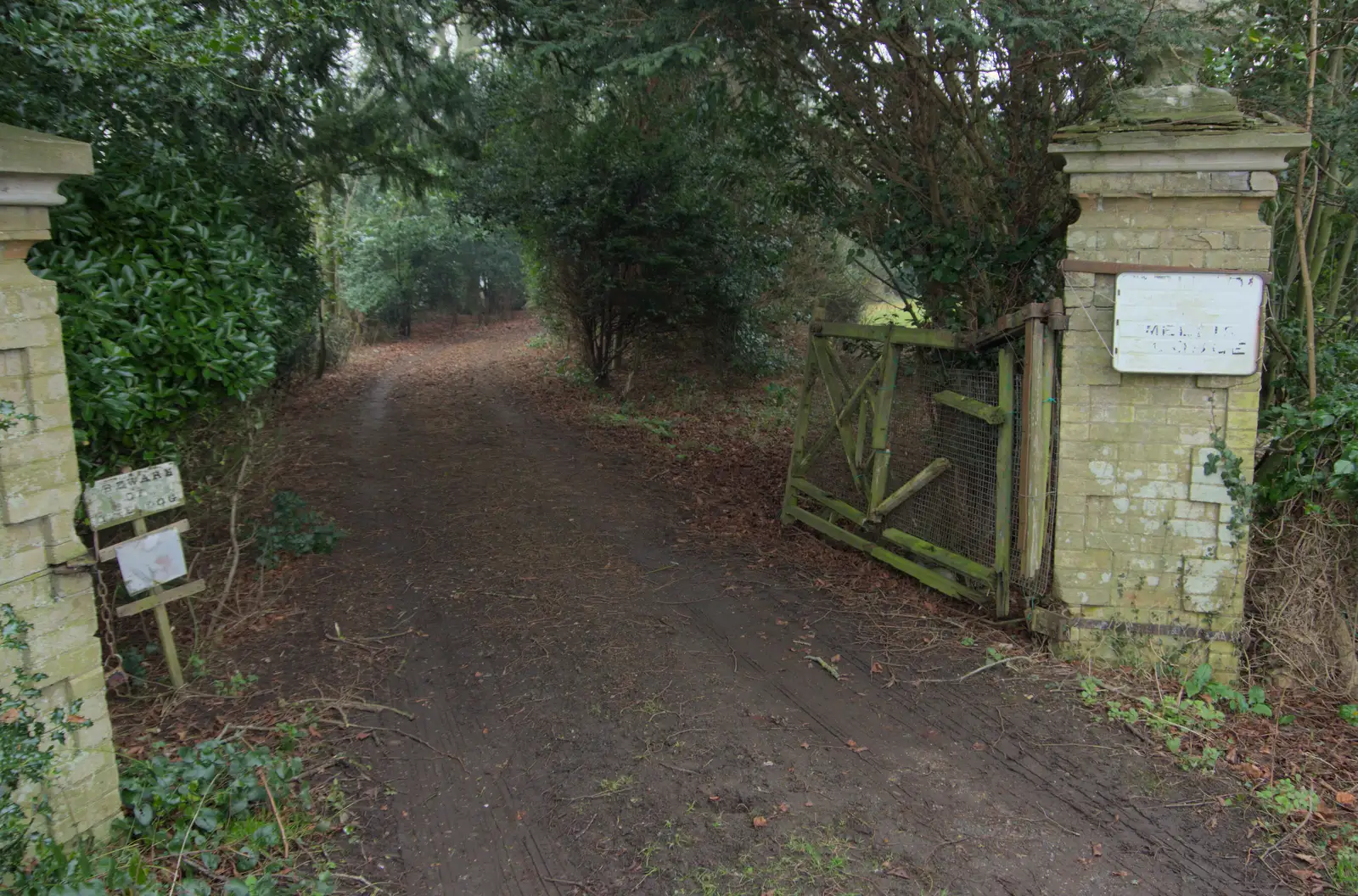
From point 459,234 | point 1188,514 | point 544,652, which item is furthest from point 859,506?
point 459,234

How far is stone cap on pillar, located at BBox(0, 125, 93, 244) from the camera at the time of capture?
3.42 meters

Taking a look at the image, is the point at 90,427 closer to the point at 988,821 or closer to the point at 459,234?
the point at 988,821

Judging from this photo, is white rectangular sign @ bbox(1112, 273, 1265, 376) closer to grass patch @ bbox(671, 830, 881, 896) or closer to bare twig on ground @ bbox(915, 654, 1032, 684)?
bare twig on ground @ bbox(915, 654, 1032, 684)

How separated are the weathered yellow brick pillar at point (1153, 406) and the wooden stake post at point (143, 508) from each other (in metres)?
5.31

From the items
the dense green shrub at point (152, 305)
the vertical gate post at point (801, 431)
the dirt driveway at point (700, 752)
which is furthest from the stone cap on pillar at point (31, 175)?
the vertical gate post at point (801, 431)

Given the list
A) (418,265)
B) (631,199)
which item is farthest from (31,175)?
(418,265)

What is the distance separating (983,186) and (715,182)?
6276mm

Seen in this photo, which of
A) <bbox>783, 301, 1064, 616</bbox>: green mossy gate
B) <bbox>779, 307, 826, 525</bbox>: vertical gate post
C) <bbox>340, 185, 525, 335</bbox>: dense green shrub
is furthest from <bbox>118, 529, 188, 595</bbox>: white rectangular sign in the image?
<bbox>340, 185, 525, 335</bbox>: dense green shrub

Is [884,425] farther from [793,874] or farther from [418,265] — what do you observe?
[418,265]

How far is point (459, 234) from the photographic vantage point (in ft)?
88.2

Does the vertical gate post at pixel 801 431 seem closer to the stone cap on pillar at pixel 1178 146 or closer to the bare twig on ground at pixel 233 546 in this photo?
the stone cap on pillar at pixel 1178 146

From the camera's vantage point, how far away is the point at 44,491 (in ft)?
11.8

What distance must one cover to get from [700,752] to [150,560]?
10.7 feet

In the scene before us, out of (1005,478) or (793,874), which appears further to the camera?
(1005,478)
